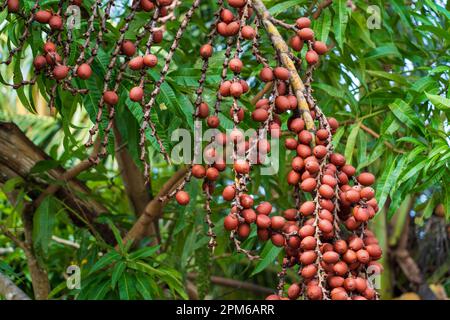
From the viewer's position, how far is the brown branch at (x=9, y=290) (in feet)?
5.26

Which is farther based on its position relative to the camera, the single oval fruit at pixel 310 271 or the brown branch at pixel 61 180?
the brown branch at pixel 61 180

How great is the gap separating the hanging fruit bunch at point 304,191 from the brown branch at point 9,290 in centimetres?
73

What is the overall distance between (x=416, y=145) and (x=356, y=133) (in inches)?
7.0

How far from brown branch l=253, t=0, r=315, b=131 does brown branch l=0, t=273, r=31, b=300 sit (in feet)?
2.80

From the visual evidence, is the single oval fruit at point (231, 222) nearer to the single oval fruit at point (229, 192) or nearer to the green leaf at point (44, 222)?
the single oval fruit at point (229, 192)

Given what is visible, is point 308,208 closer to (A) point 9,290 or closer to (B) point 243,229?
(B) point 243,229

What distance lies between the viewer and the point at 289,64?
104 cm

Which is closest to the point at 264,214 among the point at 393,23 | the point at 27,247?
the point at 27,247

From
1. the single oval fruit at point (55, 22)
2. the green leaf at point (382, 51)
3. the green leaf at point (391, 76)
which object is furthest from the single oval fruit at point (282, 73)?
the green leaf at point (382, 51)

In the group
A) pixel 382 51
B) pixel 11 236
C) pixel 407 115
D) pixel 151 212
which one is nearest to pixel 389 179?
pixel 407 115

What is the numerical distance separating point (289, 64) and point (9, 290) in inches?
35.8

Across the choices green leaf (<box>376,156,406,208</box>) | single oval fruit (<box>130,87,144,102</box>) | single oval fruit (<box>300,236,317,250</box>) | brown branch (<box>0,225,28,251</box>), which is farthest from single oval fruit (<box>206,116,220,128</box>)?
brown branch (<box>0,225,28,251</box>)

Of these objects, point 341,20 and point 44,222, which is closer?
point 341,20

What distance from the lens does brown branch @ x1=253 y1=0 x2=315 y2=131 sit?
1009mm
